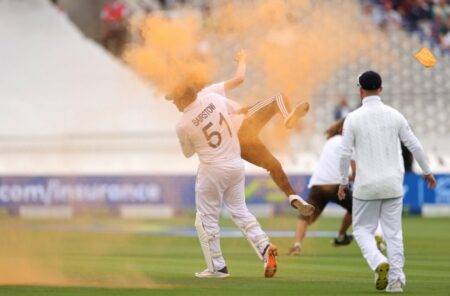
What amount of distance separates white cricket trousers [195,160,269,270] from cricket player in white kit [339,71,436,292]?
2192mm

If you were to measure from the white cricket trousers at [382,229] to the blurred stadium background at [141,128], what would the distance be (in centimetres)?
1709

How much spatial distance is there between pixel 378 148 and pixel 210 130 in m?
2.58

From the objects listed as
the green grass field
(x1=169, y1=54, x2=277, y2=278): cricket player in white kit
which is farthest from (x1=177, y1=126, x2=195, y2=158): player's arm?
the green grass field

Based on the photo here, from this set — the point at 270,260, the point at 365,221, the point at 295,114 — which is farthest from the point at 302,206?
the point at 365,221

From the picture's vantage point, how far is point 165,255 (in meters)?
21.0

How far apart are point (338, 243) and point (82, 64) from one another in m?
17.3

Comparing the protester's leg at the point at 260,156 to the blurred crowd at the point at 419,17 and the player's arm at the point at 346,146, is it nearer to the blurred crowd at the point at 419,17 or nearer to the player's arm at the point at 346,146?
the player's arm at the point at 346,146

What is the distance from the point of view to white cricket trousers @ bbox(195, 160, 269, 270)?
635 inches

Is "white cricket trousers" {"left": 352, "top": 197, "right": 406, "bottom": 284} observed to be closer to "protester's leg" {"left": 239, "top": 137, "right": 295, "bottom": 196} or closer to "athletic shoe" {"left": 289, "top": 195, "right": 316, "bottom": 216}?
"athletic shoe" {"left": 289, "top": 195, "right": 316, "bottom": 216}

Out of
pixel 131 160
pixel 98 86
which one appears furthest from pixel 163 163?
pixel 98 86

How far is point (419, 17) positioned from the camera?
33.9 meters

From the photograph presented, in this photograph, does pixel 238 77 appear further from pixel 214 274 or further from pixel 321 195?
pixel 321 195

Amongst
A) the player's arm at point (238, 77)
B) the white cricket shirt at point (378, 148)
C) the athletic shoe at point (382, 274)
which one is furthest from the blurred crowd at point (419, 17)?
the athletic shoe at point (382, 274)

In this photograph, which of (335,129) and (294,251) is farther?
(294,251)
